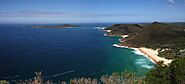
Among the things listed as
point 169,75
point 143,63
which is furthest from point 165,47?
point 169,75

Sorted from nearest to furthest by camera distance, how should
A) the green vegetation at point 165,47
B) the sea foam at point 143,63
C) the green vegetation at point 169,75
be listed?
the green vegetation at point 169,75
the green vegetation at point 165,47
the sea foam at point 143,63

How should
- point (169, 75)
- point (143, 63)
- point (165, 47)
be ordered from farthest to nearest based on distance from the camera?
point (165, 47) < point (143, 63) < point (169, 75)

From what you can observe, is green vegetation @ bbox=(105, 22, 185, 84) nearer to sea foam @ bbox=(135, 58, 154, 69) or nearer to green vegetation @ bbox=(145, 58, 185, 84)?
green vegetation @ bbox=(145, 58, 185, 84)

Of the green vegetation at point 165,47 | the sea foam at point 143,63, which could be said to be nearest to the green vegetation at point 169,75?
the green vegetation at point 165,47

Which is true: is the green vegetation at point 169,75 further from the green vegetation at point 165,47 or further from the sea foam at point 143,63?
the sea foam at point 143,63

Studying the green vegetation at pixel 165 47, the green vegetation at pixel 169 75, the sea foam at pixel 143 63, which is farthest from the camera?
the sea foam at pixel 143 63

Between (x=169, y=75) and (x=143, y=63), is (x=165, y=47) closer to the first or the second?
(x=143, y=63)

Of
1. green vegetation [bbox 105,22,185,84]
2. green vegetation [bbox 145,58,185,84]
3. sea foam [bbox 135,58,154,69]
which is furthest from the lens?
sea foam [bbox 135,58,154,69]

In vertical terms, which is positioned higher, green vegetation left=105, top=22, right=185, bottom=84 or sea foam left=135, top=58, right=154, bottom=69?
green vegetation left=105, top=22, right=185, bottom=84

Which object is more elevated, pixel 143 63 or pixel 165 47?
pixel 165 47

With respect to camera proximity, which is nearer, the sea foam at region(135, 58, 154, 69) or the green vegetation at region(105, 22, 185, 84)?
the green vegetation at region(105, 22, 185, 84)

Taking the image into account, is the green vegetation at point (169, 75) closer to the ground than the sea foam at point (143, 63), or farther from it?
farther from it

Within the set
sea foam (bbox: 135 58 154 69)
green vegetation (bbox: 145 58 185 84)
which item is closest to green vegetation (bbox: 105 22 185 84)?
green vegetation (bbox: 145 58 185 84)
